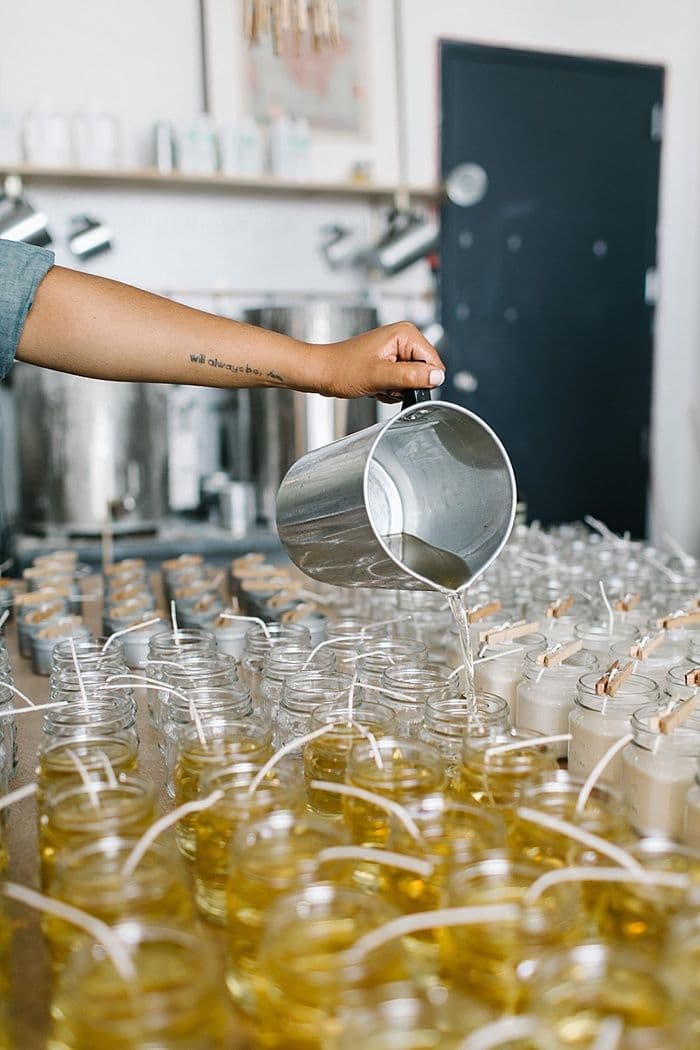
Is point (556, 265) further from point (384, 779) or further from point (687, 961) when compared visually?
point (687, 961)

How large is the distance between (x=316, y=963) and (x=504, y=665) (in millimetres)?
855

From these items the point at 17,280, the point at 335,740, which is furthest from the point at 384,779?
the point at 17,280

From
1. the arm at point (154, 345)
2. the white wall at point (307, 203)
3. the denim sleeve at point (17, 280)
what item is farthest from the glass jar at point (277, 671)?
the white wall at point (307, 203)

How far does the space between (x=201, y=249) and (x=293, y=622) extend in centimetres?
272

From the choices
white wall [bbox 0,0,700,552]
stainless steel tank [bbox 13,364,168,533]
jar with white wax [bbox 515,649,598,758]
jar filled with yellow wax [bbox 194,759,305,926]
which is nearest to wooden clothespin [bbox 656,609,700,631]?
jar with white wax [bbox 515,649,598,758]

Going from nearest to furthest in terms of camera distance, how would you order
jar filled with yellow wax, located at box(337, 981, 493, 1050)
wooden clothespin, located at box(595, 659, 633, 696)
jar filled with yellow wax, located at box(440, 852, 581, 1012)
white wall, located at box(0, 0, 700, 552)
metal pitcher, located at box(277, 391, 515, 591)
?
1. jar filled with yellow wax, located at box(337, 981, 493, 1050)
2. jar filled with yellow wax, located at box(440, 852, 581, 1012)
3. wooden clothespin, located at box(595, 659, 633, 696)
4. metal pitcher, located at box(277, 391, 515, 591)
5. white wall, located at box(0, 0, 700, 552)

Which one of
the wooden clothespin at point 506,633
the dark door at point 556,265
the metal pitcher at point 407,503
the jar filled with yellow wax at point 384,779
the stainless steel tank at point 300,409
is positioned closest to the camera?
the jar filled with yellow wax at point 384,779

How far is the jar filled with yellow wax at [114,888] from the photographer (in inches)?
30.0

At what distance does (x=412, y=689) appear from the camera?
1.33 m

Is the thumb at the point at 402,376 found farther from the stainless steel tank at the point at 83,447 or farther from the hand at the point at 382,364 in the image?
the stainless steel tank at the point at 83,447

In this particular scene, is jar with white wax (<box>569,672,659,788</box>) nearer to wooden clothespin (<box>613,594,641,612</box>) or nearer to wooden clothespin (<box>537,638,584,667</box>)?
wooden clothespin (<box>537,638,584,667</box>)

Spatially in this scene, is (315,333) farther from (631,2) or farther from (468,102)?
(631,2)

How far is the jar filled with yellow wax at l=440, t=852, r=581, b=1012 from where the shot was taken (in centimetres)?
73

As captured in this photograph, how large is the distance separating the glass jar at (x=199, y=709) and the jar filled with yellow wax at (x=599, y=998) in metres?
0.55
